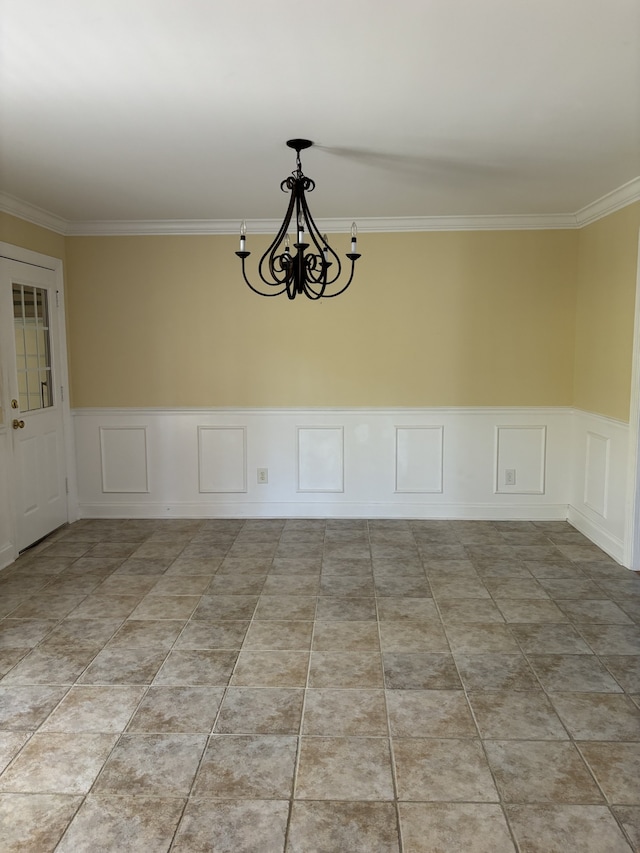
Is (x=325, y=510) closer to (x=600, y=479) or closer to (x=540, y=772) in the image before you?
(x=600, y=479)

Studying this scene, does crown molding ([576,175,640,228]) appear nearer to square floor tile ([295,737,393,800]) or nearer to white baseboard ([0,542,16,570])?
square floor tile ([295,737,393,800])

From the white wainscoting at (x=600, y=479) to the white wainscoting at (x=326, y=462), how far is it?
0.56 ft

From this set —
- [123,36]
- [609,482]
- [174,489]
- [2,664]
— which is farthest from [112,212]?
[609,482]

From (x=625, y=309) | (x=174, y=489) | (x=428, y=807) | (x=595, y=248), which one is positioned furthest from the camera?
(x=174, y=489)

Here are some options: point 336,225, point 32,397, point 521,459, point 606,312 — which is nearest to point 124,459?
point 32,397

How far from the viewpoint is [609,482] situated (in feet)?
14.3

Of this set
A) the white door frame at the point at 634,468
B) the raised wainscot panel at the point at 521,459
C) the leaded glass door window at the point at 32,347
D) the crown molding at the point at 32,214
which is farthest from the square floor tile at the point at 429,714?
the crown molding at the point at 32,214

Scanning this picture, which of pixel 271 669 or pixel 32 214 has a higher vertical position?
pixel 32 214

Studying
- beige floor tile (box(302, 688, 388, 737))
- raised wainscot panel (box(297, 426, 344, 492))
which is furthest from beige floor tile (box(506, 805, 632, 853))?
raised wainscot panel (box(297, 426, 344, 492))

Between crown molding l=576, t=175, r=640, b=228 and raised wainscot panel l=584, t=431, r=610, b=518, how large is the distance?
161cm

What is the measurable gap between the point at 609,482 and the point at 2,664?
3929 millimetres

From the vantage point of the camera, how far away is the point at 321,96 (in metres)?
2.49

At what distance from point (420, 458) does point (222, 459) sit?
5.58 ft

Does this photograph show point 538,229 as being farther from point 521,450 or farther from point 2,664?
point 2,664
